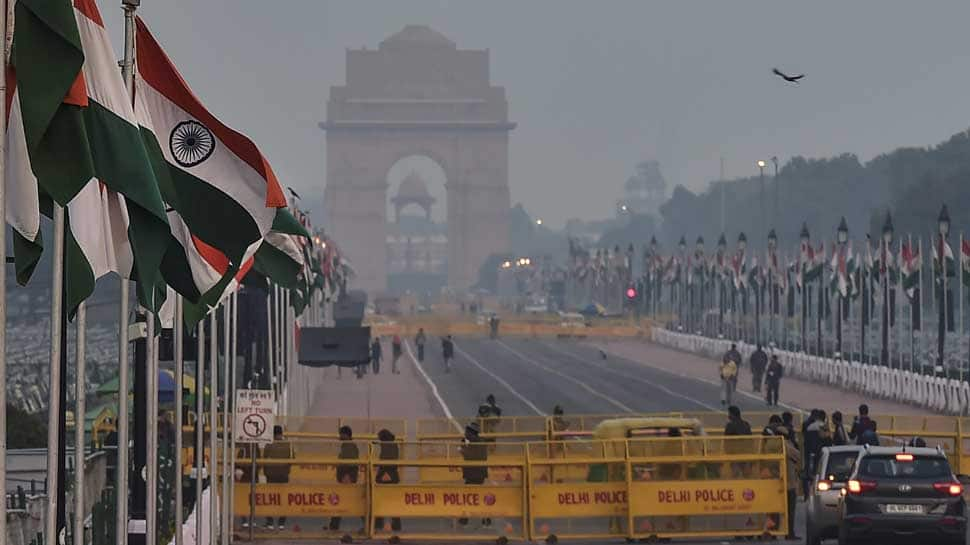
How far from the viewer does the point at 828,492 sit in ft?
91.0

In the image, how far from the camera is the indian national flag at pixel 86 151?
11141 millimetres

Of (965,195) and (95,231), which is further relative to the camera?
(965,195)

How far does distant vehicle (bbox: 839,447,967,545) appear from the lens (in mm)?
25781

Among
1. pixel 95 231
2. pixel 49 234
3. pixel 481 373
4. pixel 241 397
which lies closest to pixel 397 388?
pixel 481 373

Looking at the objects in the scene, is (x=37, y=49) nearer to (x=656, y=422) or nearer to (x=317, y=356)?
(x=656, y=422)

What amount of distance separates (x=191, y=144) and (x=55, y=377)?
10.7 feet

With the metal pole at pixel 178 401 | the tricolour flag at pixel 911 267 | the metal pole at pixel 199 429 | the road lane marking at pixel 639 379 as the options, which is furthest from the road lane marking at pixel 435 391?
the metal pole at pixel 178 401

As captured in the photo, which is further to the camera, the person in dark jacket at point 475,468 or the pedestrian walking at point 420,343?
the pedestrian walking at point 420,343

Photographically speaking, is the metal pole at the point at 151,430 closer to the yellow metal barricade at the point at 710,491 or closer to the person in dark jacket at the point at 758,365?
the yellow metal barricade at the point at 710,491

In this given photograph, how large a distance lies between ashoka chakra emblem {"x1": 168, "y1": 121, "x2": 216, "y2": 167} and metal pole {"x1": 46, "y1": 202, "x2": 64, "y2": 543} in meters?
2.59

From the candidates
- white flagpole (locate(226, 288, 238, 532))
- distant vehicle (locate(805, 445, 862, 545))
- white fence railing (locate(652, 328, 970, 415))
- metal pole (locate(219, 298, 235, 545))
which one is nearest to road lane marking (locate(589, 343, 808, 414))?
white fence railing (locate(652, 328, 970, 415))

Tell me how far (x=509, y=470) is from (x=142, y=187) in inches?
801

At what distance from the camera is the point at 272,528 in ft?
104

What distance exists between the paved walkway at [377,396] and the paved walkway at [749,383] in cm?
951
